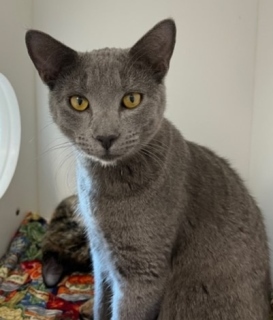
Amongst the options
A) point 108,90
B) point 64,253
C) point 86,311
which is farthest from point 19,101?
point 108,90

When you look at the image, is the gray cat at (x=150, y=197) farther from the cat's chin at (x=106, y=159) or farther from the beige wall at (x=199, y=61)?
the beige wall at (x=199, y=61)

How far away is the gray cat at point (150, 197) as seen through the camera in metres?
1.11

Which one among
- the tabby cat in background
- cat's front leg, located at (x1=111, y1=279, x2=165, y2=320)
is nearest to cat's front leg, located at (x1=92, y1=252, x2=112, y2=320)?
cat's front leg, located at (x1=111, y1=279, x2=165, y2=320)

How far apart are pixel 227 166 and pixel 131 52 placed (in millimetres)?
466

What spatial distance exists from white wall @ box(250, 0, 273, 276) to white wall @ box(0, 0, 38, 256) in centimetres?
87

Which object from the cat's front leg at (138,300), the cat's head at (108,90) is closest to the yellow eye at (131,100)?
the cat's head at (108,90)

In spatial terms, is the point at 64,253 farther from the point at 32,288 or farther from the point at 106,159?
the point at 106,159

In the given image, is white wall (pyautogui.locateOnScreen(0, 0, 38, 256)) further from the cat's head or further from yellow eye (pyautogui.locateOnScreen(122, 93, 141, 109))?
yellow eye (pyautogui.locateOnScreen(122, 93, 141, 109))

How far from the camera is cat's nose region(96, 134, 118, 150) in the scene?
3.44 feet

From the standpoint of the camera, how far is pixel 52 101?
119cm

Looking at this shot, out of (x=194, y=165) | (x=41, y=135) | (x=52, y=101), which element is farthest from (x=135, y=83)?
(x=41, y=135)

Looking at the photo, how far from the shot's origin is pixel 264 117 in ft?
5.72

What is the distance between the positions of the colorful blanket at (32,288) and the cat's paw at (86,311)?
20 mm

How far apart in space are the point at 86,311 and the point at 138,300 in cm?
44
